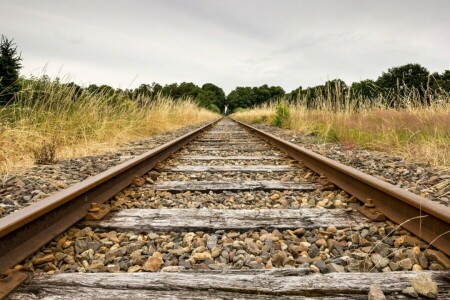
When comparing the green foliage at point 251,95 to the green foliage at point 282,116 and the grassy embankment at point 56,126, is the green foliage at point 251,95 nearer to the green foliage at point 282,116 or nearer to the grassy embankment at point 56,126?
the green foliage at point 282,116

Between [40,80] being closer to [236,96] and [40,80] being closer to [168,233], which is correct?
[168,233]

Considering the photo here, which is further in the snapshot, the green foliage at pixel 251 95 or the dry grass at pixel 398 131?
the green foliage at pixel 251 95

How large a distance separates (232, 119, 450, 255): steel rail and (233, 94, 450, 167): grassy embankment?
143 cm

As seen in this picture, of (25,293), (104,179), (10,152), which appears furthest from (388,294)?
(10,152)

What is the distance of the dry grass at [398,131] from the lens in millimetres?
4273

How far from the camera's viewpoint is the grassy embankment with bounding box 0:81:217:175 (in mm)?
3975

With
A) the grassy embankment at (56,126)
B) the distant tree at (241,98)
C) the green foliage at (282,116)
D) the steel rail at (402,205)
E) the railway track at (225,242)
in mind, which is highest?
the distant tree at (241,98)

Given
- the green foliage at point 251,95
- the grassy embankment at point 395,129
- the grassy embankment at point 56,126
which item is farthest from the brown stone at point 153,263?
the green foliage at point 251,95

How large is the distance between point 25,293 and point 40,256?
0.39 metres

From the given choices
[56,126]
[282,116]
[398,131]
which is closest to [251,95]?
[282,116]

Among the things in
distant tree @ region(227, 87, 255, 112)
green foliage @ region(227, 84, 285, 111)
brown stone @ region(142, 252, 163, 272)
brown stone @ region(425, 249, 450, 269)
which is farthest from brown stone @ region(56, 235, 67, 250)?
distant tree @ region(227, 87, 255, 112)

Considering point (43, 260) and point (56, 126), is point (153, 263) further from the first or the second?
point (56, 126)

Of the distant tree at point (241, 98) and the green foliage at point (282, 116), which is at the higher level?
the distant tree at point (241, 98)

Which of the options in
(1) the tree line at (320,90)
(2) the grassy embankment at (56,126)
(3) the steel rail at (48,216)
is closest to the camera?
(3) the steel rail at (48,216)
